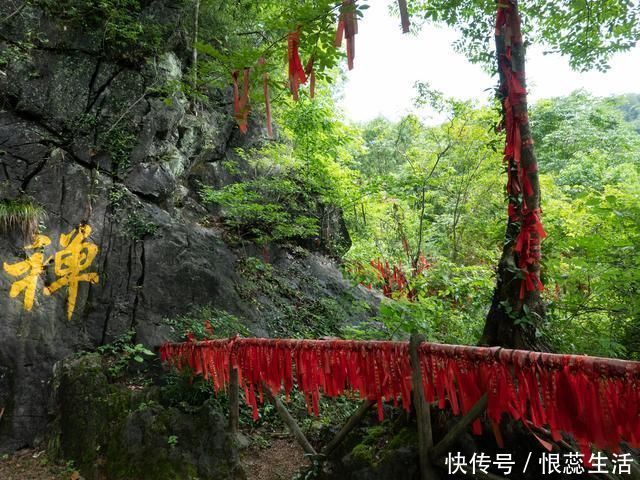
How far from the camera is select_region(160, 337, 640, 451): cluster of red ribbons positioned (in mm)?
2336

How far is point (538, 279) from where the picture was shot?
4.23 m

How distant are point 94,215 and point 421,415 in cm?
600

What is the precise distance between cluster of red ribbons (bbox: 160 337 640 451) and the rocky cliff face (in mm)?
2719

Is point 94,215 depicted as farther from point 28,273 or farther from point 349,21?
point 349,21

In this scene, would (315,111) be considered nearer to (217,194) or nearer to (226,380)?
(217,194)

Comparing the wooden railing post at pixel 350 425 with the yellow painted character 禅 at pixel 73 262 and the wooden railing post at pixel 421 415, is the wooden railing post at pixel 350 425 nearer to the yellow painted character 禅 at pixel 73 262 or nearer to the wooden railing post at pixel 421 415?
the wooden railing post at pixel 421 415

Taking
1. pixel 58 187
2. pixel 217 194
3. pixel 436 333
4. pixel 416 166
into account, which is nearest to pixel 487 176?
pixel 416 166

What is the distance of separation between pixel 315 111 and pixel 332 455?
663 cm

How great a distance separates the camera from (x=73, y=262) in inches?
256

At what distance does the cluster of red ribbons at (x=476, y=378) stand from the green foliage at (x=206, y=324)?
1783 millimetres

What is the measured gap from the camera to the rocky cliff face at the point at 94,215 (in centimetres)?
596

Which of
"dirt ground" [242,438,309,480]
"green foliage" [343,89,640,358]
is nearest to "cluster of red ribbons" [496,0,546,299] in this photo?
"green foliage" [343,89,640,358]

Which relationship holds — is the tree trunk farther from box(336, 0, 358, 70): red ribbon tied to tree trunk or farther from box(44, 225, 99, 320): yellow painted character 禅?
box(44, 225, 99, 320): yellow painted character 禅

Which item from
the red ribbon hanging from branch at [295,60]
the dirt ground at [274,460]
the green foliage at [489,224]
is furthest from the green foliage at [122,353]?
the red ribbon hanging from branch at [295,60]
